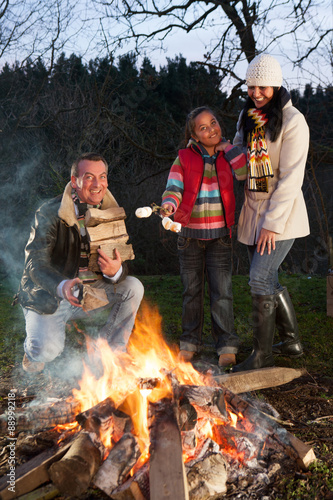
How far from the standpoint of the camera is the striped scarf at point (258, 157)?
3258mm

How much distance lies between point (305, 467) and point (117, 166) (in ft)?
29.4

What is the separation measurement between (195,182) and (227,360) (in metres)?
1.43

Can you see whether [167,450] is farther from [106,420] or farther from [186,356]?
[186,356]

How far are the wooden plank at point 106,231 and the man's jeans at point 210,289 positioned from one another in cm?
63

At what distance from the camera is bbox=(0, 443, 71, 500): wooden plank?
6.47 ft

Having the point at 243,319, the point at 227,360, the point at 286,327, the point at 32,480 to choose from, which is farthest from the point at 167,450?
the point at 243,319

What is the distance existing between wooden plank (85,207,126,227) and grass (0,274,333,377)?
1.47 m

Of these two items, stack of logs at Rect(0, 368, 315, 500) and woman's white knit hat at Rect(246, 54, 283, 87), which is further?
woman's white knit hat at Rect(246, 54, 283, 87)

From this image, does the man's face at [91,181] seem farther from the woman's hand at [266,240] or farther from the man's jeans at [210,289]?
the woman's hand at [266,240]

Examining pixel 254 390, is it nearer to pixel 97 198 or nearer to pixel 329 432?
pixel 329 432

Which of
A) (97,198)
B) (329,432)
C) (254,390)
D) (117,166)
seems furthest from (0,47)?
(329,432)

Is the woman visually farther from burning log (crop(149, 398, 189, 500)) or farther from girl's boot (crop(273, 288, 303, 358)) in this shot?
burning log (crop(149, 398, 189, 500))

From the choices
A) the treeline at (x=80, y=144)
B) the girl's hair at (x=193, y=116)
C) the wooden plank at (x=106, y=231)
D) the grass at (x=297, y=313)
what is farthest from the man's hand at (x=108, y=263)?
the treeline at (x=80, y=144)

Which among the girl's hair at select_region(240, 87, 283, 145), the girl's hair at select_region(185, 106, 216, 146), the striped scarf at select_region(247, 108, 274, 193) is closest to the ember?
the striped scarf at select_region(247, 108, 274, 193)
